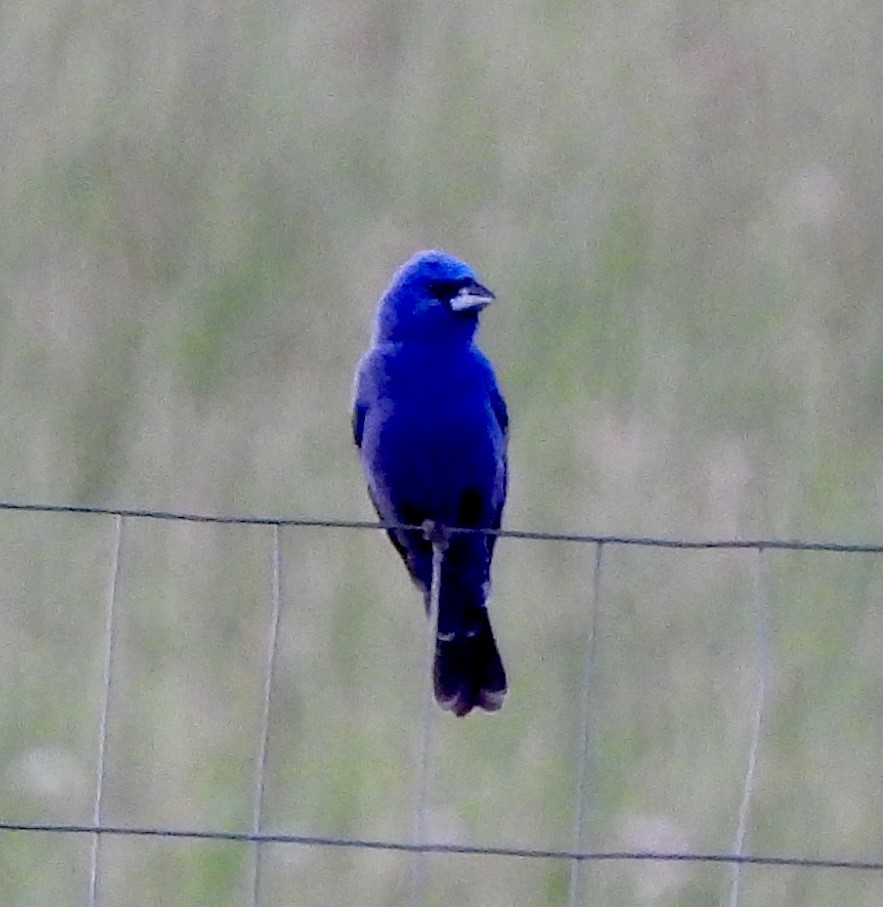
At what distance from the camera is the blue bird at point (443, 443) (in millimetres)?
3566

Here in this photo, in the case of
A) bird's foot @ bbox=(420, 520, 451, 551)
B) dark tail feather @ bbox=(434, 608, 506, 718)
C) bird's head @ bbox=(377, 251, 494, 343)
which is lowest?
dark tail feather @ bbox=(434, 608, 506, 718)

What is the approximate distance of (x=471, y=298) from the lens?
144 inches

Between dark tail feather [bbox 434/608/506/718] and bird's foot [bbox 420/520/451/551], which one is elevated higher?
bird's foot [bbox 420/520/451/551]

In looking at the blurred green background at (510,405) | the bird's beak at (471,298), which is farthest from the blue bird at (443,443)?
the blurred green background at (510,405)

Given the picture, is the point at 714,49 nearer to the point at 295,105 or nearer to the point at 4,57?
the point at 295,105

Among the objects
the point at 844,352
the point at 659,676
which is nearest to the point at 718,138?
the point at 844,352

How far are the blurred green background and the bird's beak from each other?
3.24 feet

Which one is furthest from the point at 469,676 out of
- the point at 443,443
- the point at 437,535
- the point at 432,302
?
the point at 432,302

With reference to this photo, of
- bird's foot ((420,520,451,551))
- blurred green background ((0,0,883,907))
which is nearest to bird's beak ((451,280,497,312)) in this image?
bird's foot ((420,520,451,551))

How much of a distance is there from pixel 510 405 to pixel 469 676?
1520 millimetres

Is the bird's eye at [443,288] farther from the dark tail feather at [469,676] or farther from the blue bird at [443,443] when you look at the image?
the dark tail feather at [469,676]

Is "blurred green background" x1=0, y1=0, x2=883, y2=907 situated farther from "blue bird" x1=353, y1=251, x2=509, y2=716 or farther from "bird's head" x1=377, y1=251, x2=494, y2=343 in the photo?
"bird's head" x1=377, y1=251, x2=494, y2=343

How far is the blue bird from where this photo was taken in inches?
140

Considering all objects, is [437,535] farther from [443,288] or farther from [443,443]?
[443,288]
